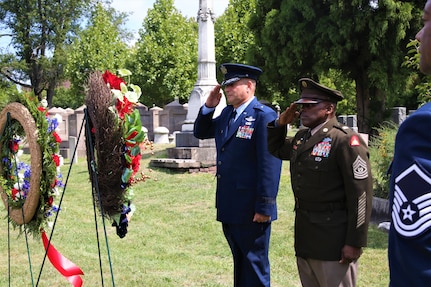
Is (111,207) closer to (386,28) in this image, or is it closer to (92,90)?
(92,90)

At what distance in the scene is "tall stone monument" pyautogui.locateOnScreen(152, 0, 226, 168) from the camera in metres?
13.5

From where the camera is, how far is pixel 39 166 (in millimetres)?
4117

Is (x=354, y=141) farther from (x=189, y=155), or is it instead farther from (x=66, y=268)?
(x=189, y=155)

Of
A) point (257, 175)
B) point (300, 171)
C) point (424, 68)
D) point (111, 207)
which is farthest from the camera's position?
point (257, 175)

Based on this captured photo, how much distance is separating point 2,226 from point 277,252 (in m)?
4.85

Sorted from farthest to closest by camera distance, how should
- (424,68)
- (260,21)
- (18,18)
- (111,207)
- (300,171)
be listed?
(18,18), (260,21), (111,207), (300,171), (424,68)

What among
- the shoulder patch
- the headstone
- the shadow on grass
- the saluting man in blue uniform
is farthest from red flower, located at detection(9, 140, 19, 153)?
the headstone

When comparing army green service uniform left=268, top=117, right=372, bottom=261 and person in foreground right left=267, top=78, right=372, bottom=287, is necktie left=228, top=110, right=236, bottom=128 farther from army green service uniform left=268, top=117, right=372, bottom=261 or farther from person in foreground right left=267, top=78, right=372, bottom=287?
army green service uniform left=268, top=117, right=372, bottom=261

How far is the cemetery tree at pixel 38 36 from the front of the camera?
39562 millimetres

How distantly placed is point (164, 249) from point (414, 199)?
5654 mm

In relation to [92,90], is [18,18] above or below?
above

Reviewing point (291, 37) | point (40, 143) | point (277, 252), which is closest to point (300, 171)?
point (40, 143)

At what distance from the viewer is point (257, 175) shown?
406 cm

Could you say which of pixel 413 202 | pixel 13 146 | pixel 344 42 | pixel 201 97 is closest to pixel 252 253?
pixel 13 146
